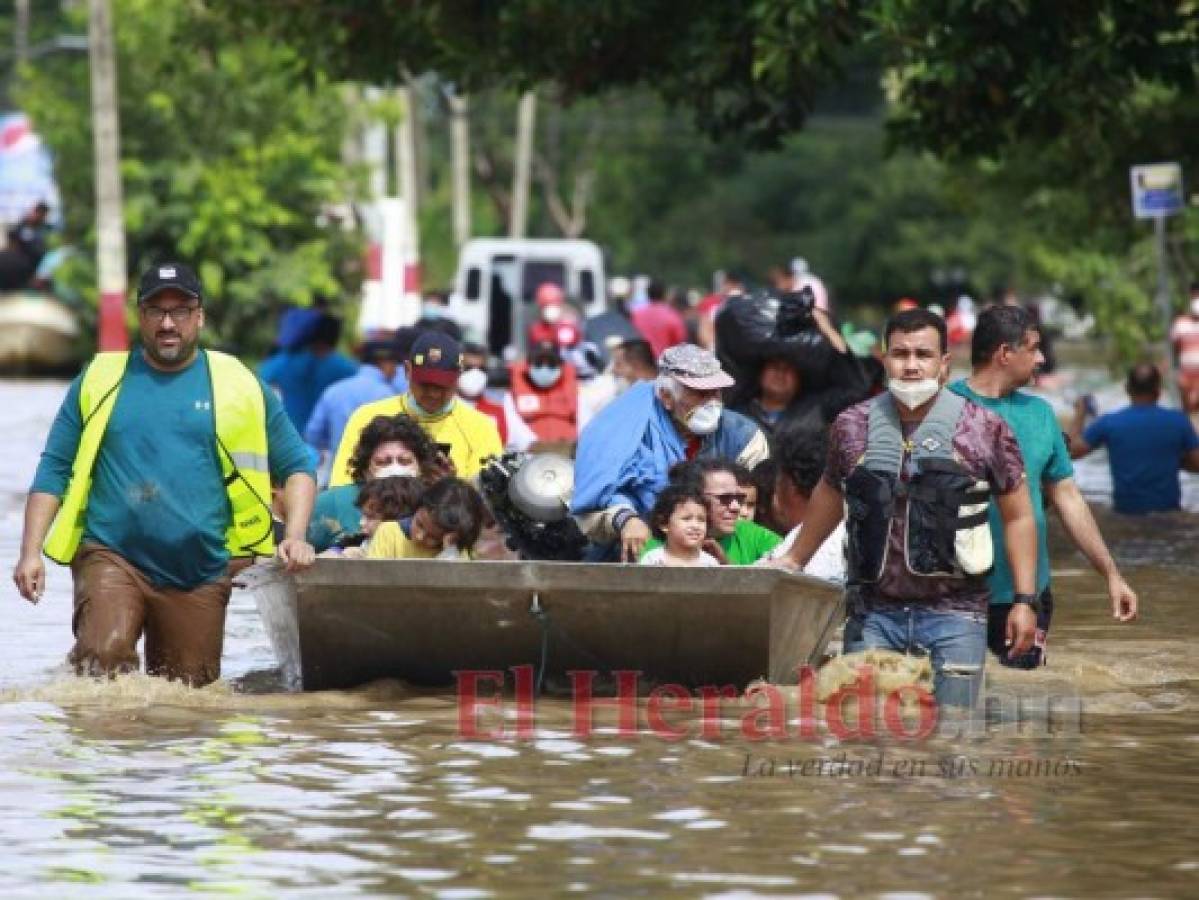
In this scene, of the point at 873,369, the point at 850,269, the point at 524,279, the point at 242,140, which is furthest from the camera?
the point at 850,269

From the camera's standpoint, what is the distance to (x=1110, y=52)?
20.1 m

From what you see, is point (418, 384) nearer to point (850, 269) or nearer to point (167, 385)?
point (167, 385)

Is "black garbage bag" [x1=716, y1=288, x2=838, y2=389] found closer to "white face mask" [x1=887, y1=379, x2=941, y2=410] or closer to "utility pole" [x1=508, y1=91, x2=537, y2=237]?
"white face mask" [x1=887, y1=379, x2=941, y2=410]

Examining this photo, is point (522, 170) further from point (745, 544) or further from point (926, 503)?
point (926, 503)

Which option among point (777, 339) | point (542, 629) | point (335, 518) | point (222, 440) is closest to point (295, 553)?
point (222, 440)

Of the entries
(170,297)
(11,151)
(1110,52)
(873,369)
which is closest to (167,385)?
(170,297)

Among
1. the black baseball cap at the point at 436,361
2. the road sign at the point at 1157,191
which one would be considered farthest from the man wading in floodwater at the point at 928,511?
the road sign at the point at 1157,191

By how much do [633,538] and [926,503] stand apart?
204cm

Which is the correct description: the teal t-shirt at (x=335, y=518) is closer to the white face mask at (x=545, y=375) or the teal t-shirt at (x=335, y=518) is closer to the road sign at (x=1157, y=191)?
the white face mask at (x=545, y=375)

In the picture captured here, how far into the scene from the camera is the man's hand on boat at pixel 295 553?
1182 cm

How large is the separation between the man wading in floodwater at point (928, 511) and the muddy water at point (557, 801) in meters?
0.46

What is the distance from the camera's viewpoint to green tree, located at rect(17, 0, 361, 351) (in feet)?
153

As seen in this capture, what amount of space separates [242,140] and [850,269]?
43.9 meters

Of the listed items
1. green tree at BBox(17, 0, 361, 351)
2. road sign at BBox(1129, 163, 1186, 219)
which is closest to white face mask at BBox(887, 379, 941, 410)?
road sign at BBox(1129, 163, 1186, 219)
